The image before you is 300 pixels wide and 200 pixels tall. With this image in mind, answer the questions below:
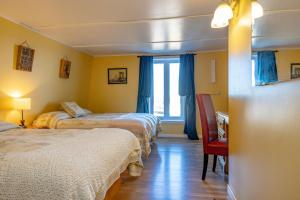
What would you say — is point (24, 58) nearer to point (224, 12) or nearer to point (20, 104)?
point (20, 104)

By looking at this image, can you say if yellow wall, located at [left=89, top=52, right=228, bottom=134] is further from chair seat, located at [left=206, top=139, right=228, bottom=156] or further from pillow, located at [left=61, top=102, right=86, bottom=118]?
chair seat, located at [left=206, top=139, right=228, bottom=156]

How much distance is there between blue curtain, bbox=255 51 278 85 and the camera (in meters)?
1.17

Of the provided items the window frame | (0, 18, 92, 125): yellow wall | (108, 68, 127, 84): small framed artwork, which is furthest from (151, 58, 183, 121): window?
the window frame

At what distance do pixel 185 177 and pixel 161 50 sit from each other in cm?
319

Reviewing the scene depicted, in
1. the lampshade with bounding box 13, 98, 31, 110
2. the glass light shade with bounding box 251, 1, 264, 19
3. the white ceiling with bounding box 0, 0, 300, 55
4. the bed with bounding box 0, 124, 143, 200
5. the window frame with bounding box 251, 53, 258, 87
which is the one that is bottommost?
the bed with bounding box 0, 124, 143, 200

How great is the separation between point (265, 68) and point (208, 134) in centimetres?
172

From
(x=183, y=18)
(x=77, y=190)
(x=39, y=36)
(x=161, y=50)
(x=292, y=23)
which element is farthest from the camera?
(x=161, y=50)

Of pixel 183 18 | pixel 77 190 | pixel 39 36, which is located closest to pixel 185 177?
pixel 77 190

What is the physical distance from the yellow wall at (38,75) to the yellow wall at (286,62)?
3434mm

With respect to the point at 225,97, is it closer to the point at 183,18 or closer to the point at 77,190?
the point at 183,18

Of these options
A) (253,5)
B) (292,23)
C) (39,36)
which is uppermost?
(39,36)

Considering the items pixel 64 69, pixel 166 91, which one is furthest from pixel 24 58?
pixel 166 91

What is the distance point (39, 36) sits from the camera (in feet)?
12.9

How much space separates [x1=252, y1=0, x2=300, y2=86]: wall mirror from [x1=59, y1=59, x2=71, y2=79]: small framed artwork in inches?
157
